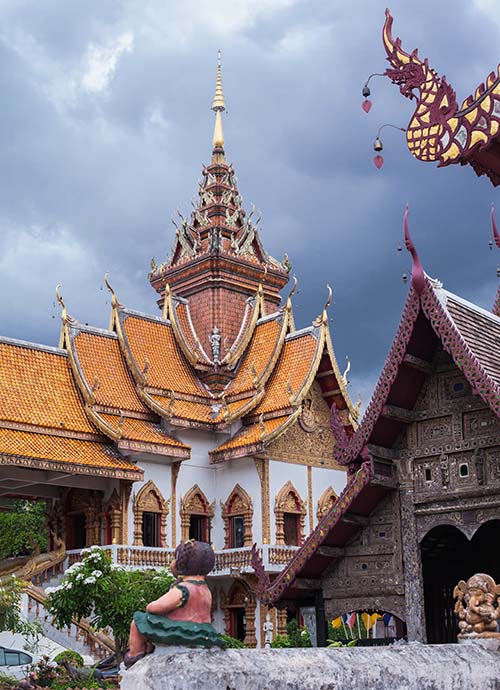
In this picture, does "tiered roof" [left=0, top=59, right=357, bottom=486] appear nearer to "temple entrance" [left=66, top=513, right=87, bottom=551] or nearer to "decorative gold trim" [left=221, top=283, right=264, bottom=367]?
"decorative gold trim" [left=221, top=283, right=264, bottom=367]

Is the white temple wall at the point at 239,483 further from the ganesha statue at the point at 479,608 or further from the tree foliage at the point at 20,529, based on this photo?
the ganesha statue at the point at 479,608

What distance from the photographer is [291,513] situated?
23.0 metres

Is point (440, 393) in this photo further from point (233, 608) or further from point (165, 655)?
point (233, 608)

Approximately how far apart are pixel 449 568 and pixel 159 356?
15724 mm

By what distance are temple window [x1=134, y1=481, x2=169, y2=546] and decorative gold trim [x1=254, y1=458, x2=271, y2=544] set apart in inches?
89.8

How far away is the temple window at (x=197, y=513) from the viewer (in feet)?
74.7

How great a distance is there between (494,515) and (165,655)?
4476 mm

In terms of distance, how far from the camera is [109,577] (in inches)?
643

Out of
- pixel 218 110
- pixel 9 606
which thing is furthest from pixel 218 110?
pixel 9 606

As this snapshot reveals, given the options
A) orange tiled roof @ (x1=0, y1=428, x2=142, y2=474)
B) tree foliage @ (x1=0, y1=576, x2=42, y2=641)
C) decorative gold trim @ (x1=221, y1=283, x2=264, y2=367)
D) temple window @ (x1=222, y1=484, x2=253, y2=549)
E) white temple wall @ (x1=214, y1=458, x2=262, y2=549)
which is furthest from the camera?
decorative gold trim @ (x1=221, y1=283, x2=264, y2=367)

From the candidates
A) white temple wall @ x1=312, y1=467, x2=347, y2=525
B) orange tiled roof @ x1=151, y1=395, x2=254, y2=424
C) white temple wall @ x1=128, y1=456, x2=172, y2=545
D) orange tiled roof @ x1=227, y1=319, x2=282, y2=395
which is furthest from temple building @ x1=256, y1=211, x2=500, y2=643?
orange tiled roof @ x1=227, y1=319, x2=282, y2=395

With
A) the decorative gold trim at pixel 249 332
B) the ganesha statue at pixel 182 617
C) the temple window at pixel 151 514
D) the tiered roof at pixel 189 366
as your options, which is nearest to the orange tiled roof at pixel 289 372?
the tiered roof at pixel 189 366

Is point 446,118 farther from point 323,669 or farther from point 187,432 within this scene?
point 187,432

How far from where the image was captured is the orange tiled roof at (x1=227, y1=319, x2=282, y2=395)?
80.6 ft
